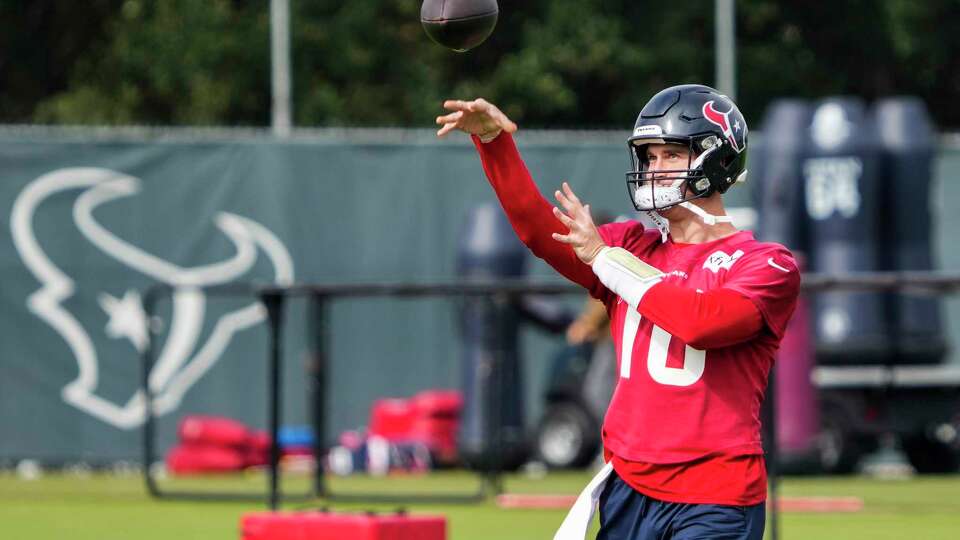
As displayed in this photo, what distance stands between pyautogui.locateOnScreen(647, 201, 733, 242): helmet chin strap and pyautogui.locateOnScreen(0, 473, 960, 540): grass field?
179 inches

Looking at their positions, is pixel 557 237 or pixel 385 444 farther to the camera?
pixel 385 444

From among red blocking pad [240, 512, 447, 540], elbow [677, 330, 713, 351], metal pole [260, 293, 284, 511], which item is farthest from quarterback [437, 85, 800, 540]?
metal pole [260, 293, 284, 511]

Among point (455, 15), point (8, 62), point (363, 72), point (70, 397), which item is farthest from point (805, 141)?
point (8, 62)

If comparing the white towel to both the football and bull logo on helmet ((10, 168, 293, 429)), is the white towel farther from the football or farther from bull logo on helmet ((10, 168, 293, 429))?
bull logo on helmet ((10, 168, 293, 429))

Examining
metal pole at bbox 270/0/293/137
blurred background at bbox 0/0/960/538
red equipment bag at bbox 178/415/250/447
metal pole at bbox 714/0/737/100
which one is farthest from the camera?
metal pole at bbox 714/0/737/100

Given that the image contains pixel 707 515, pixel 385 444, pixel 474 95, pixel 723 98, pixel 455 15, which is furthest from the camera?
pixel 474 95

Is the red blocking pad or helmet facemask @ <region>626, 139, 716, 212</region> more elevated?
helmet facemask @ <region>626, 139, 716, 212</region>

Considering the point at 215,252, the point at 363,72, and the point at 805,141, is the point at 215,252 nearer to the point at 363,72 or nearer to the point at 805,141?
the point at 805,141

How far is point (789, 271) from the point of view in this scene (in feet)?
16.3

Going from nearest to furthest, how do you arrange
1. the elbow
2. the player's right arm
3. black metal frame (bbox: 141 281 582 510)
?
the elbow → the player's right arm → black metal frame (bbox: 141 281 582 510)

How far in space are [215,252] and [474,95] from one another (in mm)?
9632

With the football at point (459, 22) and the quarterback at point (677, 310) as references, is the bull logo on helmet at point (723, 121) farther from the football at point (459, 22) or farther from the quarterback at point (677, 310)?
the football at point (459, 22)

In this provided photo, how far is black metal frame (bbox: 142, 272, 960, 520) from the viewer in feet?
31.4

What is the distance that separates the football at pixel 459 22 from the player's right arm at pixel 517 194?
501 millimetres
